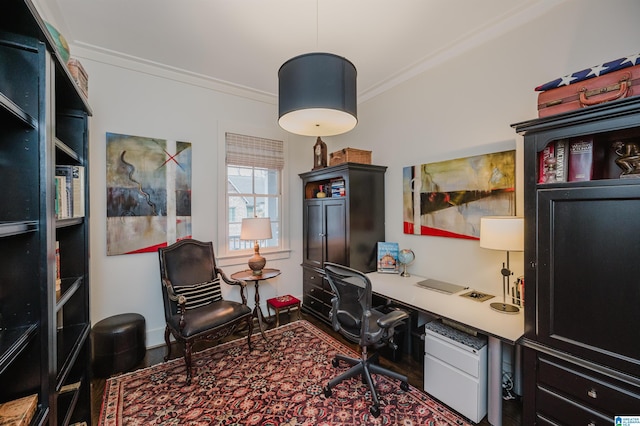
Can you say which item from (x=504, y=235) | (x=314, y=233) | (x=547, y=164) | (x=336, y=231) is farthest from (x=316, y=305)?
(x=547, y=164)

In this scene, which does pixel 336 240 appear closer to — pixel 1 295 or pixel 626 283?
pixel 626 283

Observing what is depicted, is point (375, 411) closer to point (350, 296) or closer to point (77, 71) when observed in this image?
point (350, 296)

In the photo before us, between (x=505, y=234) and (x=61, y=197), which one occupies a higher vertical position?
(x=61, y=197)

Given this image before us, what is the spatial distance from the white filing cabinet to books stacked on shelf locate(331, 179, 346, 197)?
1.72m

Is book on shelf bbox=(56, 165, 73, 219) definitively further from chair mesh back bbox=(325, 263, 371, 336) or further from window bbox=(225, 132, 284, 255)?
window bbox=(225, 132, 284, 255)

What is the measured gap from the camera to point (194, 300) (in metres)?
2.67

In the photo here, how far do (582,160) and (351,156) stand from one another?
2072 millimetres

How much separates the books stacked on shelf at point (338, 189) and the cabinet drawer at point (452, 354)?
5.77 ft

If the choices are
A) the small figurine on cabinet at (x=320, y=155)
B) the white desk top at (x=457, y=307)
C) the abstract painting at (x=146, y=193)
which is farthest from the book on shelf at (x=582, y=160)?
the abstract painting at (x=146, y=193)

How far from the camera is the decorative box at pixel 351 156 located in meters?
3.18

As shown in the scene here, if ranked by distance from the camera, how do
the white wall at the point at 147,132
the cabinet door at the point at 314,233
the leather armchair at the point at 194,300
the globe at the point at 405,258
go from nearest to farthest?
1. the leather armchair at the point at 194,300
2. the white wall at the point at 147,132
3. the globe at the point at 405,258
4. the cabinet door at the point at 314,233

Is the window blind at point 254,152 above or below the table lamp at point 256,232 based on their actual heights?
above

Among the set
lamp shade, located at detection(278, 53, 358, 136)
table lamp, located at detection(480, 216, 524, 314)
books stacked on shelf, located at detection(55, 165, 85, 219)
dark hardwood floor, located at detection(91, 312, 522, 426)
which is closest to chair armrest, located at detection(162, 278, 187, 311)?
dark hardwood floor, located at detection(91, 312, 522, 426)

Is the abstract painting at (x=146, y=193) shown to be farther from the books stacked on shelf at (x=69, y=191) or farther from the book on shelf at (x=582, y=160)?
the book on shelf at (x=582, y=160)
